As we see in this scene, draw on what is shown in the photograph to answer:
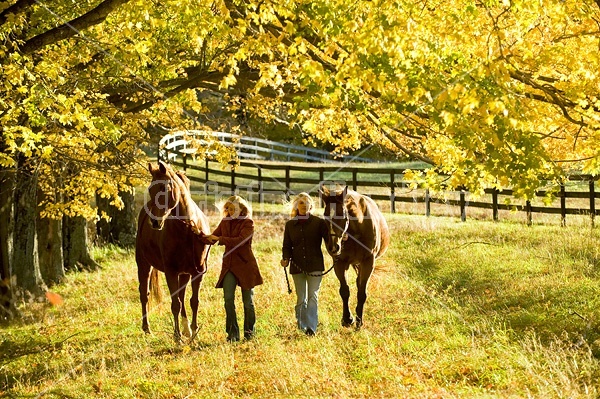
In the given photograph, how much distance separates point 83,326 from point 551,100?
26.9ft

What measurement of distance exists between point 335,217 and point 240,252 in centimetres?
139

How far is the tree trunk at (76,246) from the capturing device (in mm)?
17797

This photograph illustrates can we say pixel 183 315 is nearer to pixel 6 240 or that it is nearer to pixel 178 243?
pixel 178 243

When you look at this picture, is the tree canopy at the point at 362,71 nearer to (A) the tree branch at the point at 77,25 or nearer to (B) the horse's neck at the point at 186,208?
(A) the tree branch at the point at 77,25

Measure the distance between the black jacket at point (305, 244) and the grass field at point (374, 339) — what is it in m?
0.96

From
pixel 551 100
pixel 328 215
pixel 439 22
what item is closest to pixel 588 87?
pixel 551 100

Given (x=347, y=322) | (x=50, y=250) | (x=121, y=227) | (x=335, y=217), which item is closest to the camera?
(x=335, y=217)

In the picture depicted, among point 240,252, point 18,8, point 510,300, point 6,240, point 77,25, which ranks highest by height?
point 18,8

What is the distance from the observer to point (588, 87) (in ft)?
29.3

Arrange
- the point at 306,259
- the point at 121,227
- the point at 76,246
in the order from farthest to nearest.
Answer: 1. the point at 121,227
2. the point at 76,246
3. the point at 306,259

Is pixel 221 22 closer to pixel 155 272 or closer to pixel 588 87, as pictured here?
pixel 588 87

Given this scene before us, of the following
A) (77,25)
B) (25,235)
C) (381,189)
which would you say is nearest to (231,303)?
(77,25)

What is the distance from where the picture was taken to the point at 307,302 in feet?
33.4

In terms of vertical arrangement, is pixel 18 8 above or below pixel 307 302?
above
